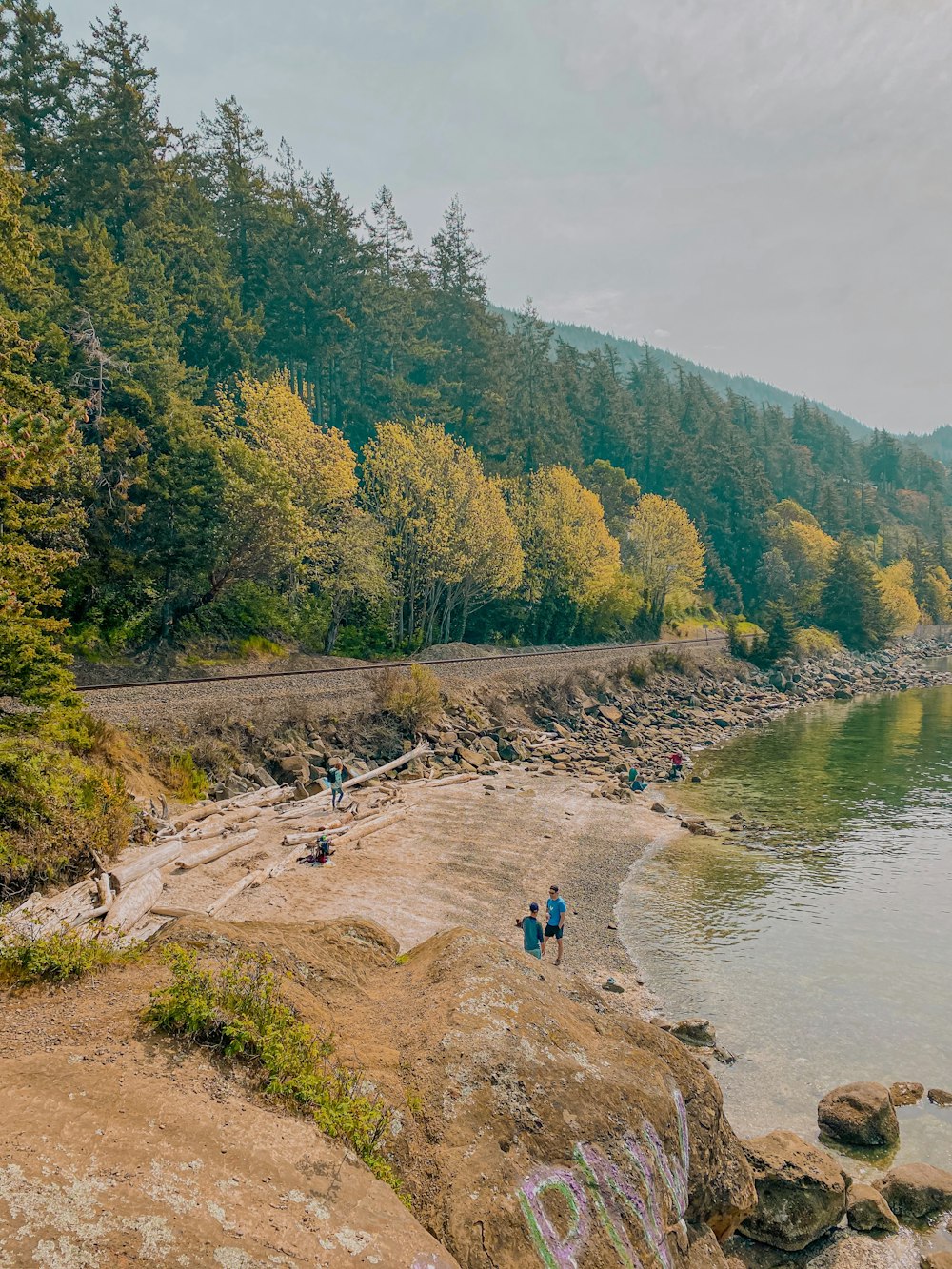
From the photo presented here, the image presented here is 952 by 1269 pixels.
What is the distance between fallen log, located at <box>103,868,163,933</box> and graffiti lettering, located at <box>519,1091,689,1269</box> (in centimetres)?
944

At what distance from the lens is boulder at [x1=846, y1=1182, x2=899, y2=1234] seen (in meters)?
9.51

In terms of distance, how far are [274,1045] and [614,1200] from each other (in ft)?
9.77

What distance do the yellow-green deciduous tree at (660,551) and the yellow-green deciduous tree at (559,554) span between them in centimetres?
939

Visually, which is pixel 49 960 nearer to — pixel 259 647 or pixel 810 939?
pixel 810 939

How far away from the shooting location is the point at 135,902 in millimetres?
13828

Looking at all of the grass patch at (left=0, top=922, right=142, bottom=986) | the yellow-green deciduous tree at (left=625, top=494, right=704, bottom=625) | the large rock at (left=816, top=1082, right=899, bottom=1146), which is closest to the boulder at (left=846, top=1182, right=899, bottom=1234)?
the large rock at (left=816, top=1082, right=899, bottom=1146)

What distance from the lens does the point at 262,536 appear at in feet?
120

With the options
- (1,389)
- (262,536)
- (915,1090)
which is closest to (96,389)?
(262,536)

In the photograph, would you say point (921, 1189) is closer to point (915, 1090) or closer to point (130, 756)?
point (915, 1090)

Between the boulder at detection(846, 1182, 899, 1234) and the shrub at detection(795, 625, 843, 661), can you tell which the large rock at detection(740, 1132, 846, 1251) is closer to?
the boulder at detection(846, 1182, 899, 1234)

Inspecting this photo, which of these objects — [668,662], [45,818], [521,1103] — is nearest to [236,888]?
[45,818]

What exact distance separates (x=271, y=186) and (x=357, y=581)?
53.1m

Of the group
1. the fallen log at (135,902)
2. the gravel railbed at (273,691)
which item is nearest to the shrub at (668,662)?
the gravel railbed at (273,691)

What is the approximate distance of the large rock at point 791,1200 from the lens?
900 centimetres
